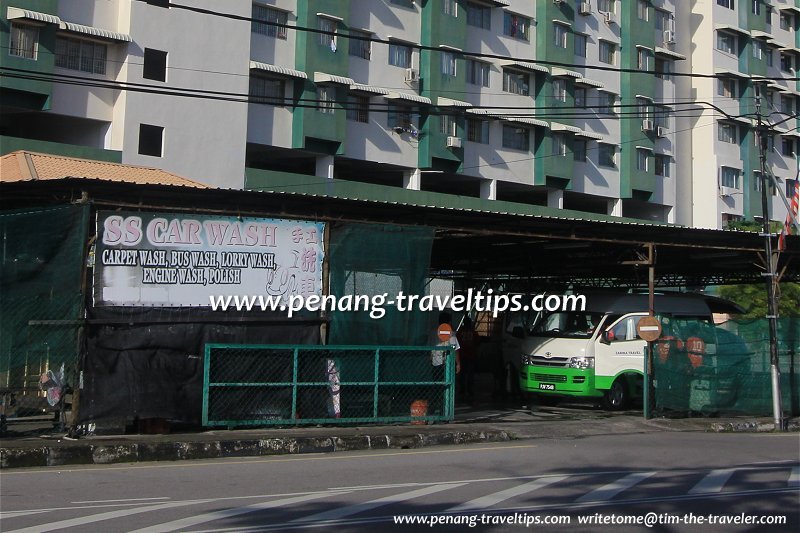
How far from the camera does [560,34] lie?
53500mm

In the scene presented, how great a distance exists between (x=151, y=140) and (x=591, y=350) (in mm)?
21811

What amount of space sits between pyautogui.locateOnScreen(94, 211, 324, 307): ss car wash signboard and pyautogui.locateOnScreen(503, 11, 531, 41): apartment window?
123 feet

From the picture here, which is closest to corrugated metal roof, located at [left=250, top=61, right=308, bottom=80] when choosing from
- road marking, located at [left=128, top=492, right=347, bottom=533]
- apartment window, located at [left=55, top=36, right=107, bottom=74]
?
apartment window, located at [left=55, top=36, right=107, bottom=74]

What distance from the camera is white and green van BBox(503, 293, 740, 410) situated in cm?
2069

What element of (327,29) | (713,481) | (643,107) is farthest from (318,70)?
(713,481)

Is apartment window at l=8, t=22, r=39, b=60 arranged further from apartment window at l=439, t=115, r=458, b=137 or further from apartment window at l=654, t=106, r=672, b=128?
apartment window at l=654, t=106, r=672, b=128

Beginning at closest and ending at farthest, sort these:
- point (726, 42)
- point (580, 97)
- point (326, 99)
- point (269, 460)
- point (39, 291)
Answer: point (269, 460) < point (39, 291) < point (326, 99) < point (580, 97) < point (726, 42)

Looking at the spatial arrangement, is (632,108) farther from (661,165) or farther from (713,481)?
(713,481)

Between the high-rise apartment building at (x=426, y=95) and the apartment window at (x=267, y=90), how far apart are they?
0.29ft

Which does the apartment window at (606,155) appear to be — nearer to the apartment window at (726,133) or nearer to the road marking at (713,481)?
the apartment window at (726,133)

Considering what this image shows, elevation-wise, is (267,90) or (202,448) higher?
(267,90)

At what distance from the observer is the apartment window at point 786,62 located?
6650 centimetres

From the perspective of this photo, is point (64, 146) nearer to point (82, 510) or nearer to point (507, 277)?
point (507, 277)

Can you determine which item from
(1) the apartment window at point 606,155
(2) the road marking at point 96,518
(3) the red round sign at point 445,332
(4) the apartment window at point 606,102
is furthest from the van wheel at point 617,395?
(4) the apartment window at point 606,102
